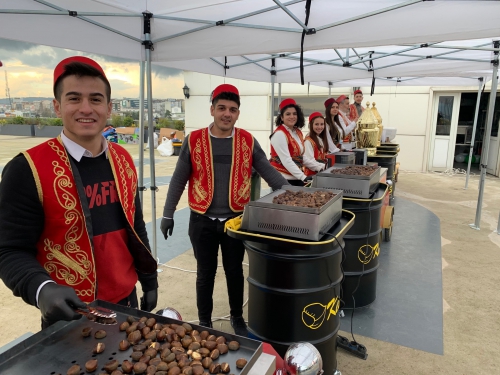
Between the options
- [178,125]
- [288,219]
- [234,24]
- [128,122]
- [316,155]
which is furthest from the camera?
[128,122]

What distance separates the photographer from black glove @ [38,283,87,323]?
3.22 feet

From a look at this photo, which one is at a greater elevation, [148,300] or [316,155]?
[316,155]

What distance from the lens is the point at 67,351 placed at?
3.31 feet

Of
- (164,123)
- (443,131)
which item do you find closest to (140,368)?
(443,131)

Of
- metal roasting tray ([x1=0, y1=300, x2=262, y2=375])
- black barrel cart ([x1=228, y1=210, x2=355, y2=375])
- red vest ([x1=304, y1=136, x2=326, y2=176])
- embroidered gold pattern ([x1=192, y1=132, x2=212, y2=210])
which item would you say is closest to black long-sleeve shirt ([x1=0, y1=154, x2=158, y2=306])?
metal roasting tray ([x1=0, y1=300, x2=262, y2=375])

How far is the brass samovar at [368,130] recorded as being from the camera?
17.5 ft

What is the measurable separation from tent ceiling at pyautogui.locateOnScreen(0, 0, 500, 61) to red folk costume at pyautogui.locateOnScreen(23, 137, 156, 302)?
2.06 metres

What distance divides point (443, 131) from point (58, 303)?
12.4 meters

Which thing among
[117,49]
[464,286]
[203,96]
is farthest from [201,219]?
[203,96]

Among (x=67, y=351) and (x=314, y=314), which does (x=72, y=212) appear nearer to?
(x=67, y=351)

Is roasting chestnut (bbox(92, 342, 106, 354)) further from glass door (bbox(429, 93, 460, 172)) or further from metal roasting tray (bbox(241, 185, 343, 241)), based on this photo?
glass door (bbox(429, 93, 460, 172))

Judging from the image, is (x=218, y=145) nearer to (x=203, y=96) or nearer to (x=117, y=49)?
(x=117, y=49)

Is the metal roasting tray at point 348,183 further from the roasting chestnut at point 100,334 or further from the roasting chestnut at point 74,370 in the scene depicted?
the roasting chestnut at point 74,370

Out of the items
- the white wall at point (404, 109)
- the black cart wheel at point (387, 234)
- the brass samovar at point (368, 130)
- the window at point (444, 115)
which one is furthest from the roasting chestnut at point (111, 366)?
the window at point (444, 115)
